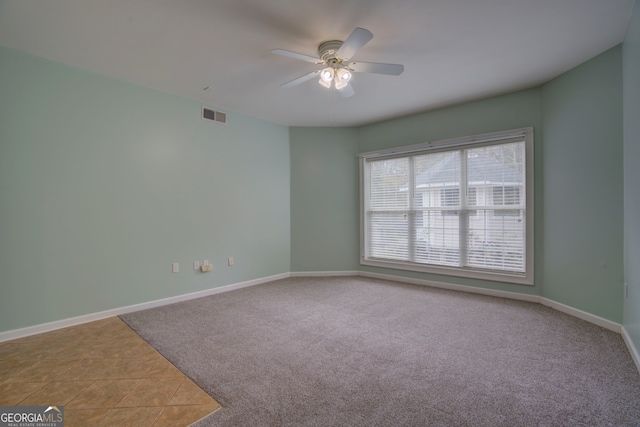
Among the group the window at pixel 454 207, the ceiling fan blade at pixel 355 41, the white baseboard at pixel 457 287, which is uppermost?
the ceiling fan blade at pixel 355 41

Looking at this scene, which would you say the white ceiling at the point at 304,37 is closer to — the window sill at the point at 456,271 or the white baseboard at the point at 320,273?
the window sill at the point at 456,271

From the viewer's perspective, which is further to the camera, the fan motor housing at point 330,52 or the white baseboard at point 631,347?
the fan motor housing at point 330,52

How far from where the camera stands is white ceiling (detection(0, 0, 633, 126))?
213 cm

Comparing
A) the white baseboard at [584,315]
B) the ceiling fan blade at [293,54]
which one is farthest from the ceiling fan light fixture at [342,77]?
the white baseboard at [584,315]

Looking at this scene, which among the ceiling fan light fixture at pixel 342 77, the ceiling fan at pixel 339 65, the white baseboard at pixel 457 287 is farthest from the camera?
the white baseboard at pixel 457 287

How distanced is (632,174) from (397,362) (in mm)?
2447

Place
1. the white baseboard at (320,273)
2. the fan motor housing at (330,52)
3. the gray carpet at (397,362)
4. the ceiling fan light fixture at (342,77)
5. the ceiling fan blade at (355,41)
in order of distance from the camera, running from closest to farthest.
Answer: the gray carpet at (397,362) → the ceiling fan blade at (355,41) → the fan motor housing at (330,52) → the ceiling fan light fixture at (342,77) → the white baseboard at (320,273)

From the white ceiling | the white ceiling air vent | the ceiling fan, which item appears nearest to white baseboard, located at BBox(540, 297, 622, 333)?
the white ceiling

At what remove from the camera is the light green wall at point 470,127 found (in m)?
3.60

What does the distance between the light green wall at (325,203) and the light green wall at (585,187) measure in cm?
279

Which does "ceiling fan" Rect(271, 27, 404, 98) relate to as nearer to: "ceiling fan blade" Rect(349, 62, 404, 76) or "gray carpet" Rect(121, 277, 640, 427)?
"ceiling fan blade" Rect(349, 62, 404, 76)

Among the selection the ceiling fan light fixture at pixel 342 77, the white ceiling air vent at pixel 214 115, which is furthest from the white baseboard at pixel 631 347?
the white ceiling air vent at pixel 214 115

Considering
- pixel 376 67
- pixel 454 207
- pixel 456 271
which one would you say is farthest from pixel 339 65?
pixel 456 271

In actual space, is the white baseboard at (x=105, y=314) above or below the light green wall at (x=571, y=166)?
below
